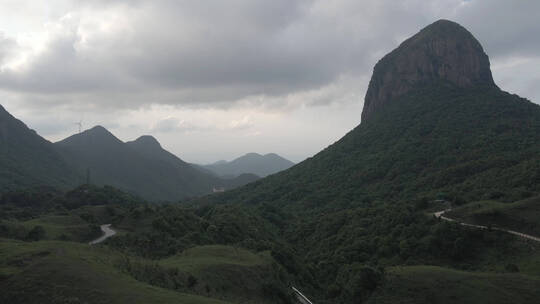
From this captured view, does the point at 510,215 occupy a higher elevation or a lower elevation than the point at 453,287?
higher

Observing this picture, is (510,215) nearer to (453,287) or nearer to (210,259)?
(453,287)

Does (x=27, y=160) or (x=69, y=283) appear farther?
(x=27, y=160)

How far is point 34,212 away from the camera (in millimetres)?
77000

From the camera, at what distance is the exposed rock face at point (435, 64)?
13375cm

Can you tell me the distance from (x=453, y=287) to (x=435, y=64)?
119 metres

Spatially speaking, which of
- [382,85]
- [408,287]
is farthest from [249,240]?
[382,85]

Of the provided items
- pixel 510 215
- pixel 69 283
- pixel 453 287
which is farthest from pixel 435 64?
pixel 69 283

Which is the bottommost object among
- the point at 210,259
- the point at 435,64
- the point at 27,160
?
the point at 210,259

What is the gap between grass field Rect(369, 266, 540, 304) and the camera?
101 ft

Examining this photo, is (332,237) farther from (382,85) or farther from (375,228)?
(382,85)

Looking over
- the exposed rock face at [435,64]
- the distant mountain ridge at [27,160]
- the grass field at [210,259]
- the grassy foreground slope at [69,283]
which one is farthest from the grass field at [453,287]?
the distant mountain ridge at [27,160]

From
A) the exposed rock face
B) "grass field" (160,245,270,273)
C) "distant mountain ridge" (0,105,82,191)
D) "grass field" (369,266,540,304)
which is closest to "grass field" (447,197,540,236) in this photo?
"grass field" (369,266,540,304)

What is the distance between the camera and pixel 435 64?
135750mm

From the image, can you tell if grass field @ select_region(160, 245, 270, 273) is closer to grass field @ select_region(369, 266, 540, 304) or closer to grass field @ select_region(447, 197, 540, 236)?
grass field @ select_region(369, 266, 540, 304)
